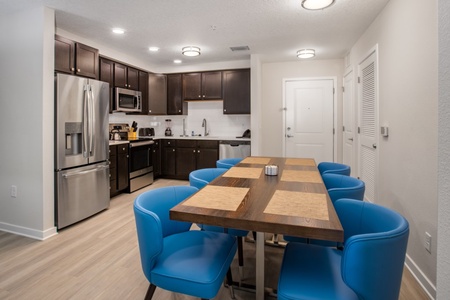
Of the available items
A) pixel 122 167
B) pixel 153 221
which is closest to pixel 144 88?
pixel 122 167

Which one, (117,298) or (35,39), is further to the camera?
(35,39)

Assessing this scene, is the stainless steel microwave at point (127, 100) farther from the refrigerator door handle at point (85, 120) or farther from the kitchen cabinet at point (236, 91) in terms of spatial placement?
the kitchen cabinet at point (236, 91)

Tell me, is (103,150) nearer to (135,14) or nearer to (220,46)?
(135,14)

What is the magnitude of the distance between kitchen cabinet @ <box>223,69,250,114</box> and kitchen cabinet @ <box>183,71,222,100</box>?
0.52 feet

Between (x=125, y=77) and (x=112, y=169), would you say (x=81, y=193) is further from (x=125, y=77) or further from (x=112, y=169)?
(x=125, y=77)

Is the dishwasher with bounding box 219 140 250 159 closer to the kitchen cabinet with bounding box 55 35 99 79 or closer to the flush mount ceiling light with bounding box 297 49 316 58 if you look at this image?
the flush mount ceiling light with bounding box 297 49 316 58

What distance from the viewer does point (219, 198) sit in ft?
4.84

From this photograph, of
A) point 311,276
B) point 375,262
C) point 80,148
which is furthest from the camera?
point 80,148

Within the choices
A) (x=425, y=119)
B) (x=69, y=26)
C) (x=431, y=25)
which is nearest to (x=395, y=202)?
Result: (x=425, y=119)

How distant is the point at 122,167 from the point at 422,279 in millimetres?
4024

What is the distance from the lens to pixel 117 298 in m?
1.85

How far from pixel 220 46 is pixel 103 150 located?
2.51 meters

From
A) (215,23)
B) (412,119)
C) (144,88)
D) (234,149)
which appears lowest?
(234,149)

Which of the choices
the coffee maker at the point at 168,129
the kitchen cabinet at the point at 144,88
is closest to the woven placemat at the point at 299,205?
the kitchen cabinet at the point at 144,88
